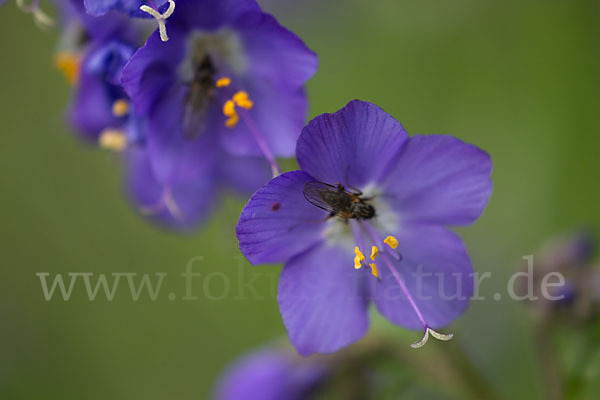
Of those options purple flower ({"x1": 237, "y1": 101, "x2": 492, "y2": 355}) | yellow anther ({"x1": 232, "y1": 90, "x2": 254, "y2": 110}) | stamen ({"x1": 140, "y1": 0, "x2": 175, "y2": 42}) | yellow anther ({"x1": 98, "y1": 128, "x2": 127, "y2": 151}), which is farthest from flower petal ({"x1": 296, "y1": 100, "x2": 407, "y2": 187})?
yellow anther ({"x1": 98, "y1": 128, "x2": 127, "y2": 151})

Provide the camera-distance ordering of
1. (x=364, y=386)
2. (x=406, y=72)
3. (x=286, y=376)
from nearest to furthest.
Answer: (x=364, y=386)
(x=286, y=376)
(x=406, y=72)

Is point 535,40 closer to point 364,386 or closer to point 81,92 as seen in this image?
point 364,386


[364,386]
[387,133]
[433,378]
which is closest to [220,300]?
[364,386]

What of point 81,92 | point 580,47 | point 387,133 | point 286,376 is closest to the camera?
point 387,133

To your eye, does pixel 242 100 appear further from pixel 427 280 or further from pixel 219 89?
pixel 427 280

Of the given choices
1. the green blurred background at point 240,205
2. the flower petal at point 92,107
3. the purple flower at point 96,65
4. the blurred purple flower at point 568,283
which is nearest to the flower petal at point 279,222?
the purple flower at point 96,65

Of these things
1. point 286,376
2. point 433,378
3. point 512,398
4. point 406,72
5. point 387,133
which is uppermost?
point 406,72

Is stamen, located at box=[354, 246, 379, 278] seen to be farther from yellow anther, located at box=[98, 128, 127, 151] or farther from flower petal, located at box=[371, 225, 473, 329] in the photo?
yellow anther, located at box=[98, 128, 127, 151]
